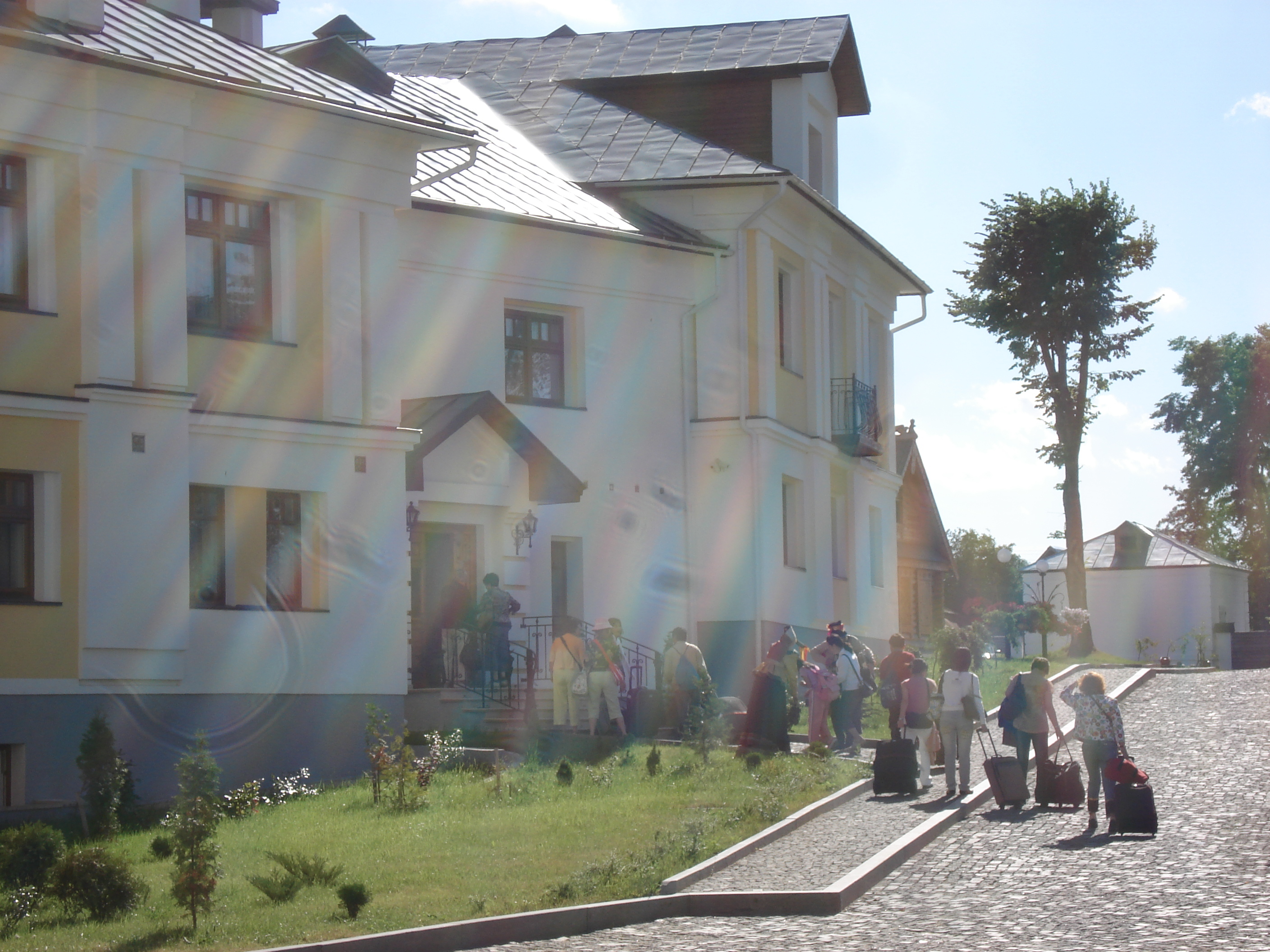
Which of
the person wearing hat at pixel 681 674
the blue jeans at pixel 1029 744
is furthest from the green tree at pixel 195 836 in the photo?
the person wearing hat at pixel 681 674

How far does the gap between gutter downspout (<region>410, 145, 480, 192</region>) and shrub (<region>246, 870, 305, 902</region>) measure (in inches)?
445

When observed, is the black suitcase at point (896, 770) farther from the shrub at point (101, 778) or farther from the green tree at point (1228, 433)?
the green tree at point (1228, 433)

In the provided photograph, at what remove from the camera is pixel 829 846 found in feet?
43.6

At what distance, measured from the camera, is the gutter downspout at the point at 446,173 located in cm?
2159

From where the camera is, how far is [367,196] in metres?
19.7

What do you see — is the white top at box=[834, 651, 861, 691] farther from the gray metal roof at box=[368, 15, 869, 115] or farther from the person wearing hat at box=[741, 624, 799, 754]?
the gray metal roof at box=[368, 15, 869, 115]

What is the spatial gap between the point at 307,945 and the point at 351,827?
15.6ft

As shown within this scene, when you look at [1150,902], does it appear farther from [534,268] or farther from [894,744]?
[534,268]

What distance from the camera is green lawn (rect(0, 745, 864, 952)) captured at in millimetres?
10523

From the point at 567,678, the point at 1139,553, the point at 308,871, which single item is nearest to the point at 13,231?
the point at 308,871

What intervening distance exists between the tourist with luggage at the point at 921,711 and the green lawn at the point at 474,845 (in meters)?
0.70

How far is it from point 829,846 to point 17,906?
5981 mm

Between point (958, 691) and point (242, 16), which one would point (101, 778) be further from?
point (242, 16)

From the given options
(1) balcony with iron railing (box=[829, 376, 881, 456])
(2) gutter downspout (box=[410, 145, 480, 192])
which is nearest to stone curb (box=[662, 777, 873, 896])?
(2) gutter downspout (box=[410, 145, 480, 192])
